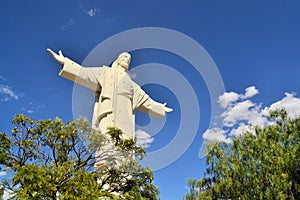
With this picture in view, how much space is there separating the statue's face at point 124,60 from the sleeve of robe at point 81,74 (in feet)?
2.31

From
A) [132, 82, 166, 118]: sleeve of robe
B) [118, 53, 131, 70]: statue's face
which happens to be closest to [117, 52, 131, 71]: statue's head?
[118, 53, 131, 70]: statue's face

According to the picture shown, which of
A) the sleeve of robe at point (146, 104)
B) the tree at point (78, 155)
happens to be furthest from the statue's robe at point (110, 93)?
the tree at point (78, 155)

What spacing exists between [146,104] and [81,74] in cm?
238

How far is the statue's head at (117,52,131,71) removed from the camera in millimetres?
10062

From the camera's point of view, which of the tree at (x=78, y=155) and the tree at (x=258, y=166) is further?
the tree at (x=258, y=166)

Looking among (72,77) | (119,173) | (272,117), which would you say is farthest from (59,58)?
(272,117)

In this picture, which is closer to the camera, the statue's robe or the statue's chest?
the statue's robe

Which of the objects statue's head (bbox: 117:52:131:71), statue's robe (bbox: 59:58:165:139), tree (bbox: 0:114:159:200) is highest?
statue's head (bbox: 117:52:131:71)

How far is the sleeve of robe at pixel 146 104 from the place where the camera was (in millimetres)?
10203

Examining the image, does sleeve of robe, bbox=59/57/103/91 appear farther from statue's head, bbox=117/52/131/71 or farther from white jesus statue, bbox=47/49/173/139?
statue's head, bbox=117/52/131/71

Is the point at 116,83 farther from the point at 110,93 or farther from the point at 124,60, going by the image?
the point at 124,60

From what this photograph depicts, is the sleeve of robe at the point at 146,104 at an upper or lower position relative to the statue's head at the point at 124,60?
lower

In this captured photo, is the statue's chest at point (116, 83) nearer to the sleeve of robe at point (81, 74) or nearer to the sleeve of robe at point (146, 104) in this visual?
the sleeve of robe at point (81, 74)

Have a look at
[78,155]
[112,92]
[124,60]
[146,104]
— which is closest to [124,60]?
[124,60]
